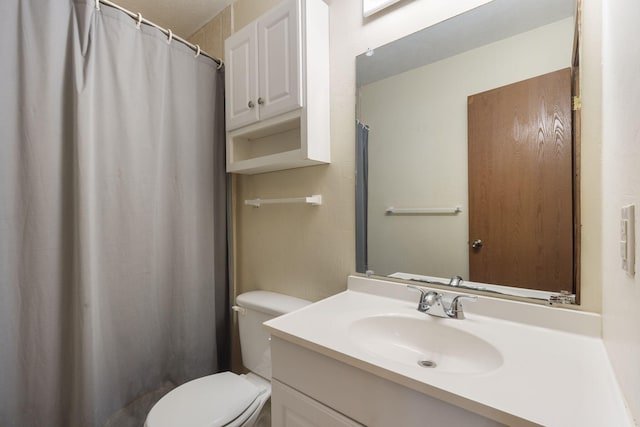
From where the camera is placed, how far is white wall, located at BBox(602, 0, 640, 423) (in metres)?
0.46

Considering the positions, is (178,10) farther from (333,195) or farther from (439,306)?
(439,306)

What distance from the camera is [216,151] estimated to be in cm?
160

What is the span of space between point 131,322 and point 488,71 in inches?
67.8

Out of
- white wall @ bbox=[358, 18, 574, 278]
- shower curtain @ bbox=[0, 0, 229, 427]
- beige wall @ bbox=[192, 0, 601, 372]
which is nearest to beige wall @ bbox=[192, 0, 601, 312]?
beige wall @ bbox=[192, 0, 601, 372]

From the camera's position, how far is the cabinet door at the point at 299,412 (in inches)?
27.7

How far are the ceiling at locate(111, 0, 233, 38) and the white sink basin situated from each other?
6.33 ft

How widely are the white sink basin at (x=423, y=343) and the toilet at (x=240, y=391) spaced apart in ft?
1.52

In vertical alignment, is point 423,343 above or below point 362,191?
below

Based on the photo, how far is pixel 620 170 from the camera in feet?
1.87

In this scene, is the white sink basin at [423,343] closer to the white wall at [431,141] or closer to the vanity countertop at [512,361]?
the vanity countertop at [512,361]

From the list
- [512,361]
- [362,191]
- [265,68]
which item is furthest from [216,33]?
[512,361]

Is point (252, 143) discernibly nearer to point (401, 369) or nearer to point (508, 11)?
point (508, 11)

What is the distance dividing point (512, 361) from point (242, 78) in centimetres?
148

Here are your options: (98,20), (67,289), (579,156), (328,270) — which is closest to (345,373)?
(328,270)
